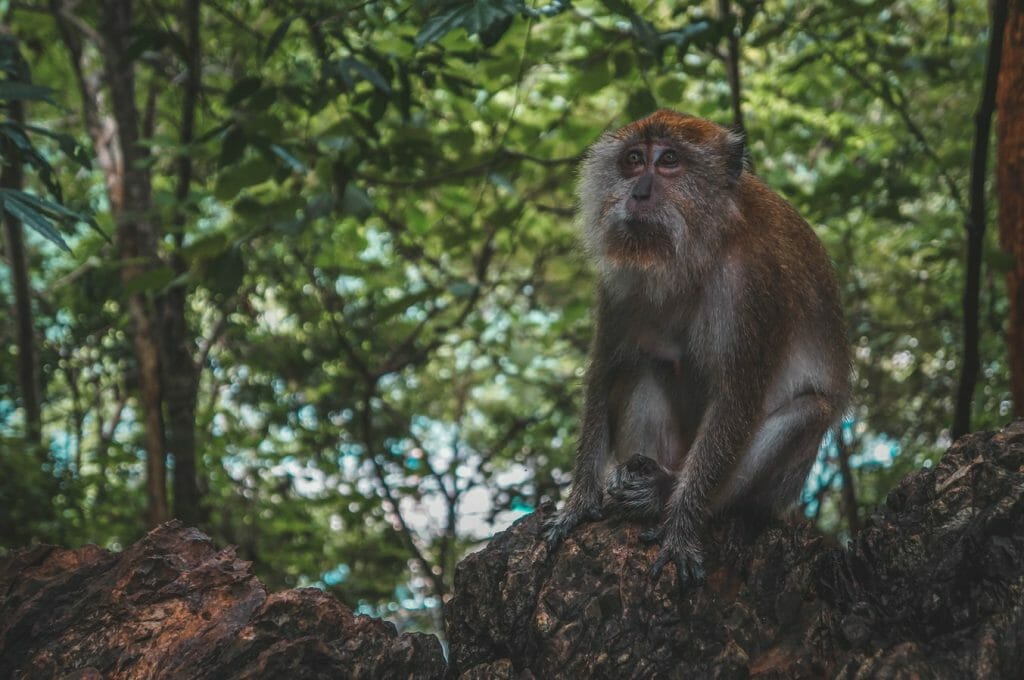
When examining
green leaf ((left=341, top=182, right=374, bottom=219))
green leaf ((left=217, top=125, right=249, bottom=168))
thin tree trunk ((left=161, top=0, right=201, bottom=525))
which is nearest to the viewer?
green leaf ((left=217, top=125, right=249, bottom=168))

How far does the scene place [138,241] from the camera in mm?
6785

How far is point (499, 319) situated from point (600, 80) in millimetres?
4078

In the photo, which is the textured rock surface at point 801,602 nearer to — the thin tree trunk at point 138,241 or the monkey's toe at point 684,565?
the monkey's toe at point 684,565

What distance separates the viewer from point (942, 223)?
7375 mm

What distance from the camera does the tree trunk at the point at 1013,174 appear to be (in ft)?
16.8

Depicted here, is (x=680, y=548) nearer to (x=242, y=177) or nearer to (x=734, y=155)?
(x=734, y=155)

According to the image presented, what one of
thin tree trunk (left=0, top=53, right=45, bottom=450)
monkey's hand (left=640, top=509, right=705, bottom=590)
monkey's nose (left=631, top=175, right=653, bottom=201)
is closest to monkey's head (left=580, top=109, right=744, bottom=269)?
monkey's nose (left=631, top=175, right=653, bottom=201)

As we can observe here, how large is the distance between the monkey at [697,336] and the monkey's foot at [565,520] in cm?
1

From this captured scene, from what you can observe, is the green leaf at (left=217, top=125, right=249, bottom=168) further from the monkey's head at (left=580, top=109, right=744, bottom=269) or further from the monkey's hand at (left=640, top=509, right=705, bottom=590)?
the monkey's hand at (left=640, top=509, right=705, bottom=590)

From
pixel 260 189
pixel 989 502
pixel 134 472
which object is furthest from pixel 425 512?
pixel 989 502

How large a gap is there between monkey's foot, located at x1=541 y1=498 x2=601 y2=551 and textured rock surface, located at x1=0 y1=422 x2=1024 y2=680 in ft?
0.47

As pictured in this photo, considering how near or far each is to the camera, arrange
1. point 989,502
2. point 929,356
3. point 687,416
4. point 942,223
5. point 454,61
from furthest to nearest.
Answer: point 929,356
point 942,223
point 454,61
point 687,416
point 989,502

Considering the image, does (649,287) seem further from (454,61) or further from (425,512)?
(425,512)

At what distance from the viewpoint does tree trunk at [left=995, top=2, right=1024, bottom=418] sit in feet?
16.8
